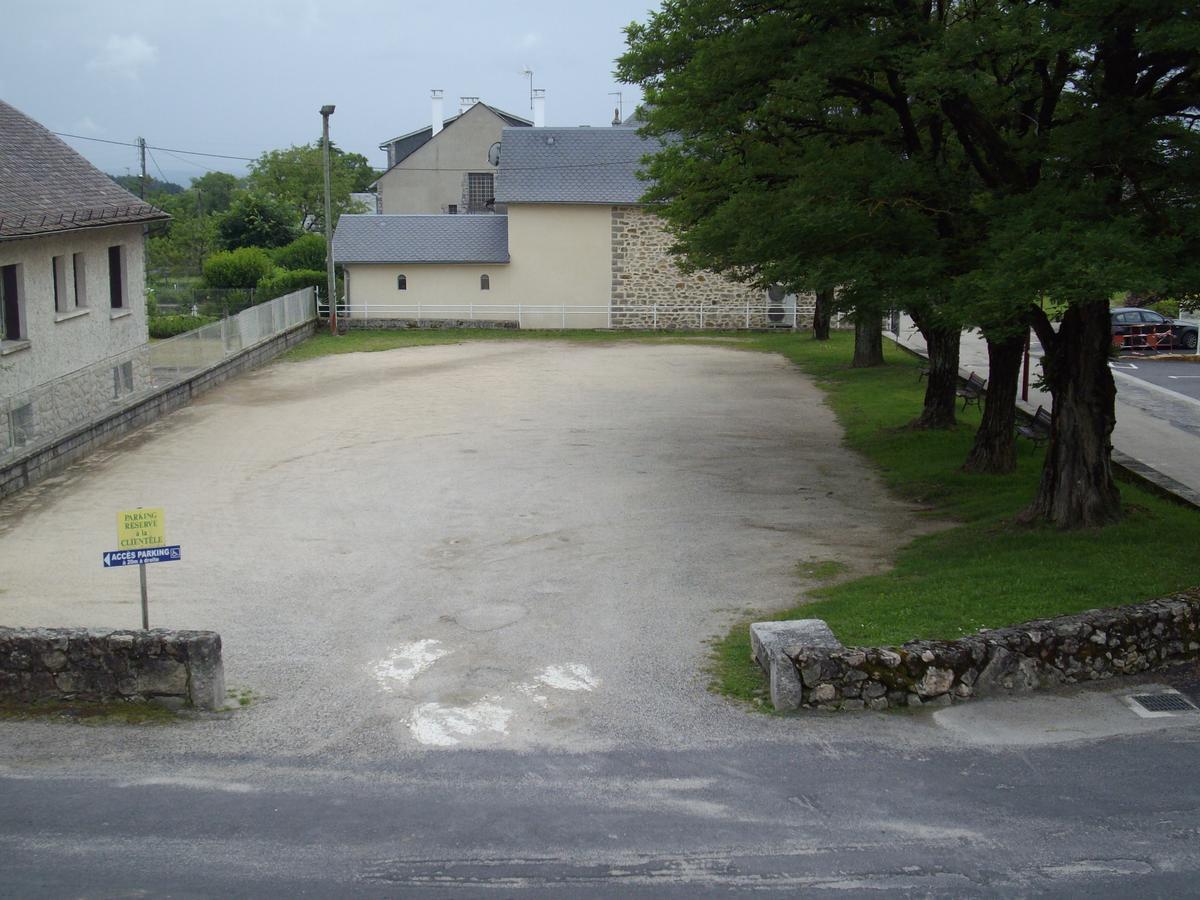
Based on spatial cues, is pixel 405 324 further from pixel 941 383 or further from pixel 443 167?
pixel 941 383

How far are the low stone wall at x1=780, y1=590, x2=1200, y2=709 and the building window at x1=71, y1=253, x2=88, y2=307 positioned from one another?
2067 centimetres

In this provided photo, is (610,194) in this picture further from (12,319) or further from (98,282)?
(12,319)

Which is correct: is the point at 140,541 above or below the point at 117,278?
below

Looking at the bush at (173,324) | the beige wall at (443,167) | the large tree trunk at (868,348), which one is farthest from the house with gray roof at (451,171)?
the large tree trunk at (868,348)

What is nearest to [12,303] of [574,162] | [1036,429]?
[1036,429]

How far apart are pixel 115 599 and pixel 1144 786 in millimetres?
10694

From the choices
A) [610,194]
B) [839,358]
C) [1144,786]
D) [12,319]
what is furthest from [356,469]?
[610,194]

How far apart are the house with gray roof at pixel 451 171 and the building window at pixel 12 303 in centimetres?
3806

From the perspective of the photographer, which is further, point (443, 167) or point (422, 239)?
point (443, 167)

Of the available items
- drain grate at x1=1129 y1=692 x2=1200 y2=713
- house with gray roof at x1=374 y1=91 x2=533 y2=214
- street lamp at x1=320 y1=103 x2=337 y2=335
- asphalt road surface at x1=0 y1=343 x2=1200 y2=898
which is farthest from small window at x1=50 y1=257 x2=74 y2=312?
house with gray roof at x1=374 y1=91 x2=533 y2=214

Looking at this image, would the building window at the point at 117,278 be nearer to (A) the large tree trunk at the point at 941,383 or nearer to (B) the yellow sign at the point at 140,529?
(A) the large tree trunk at the point at 941,383

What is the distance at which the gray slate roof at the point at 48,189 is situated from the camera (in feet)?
72.5

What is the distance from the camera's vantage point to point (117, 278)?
91.5 feet

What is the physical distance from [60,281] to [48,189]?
6.02ft
